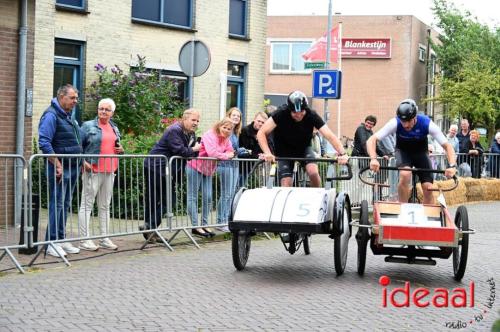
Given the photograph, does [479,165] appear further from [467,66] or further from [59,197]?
[467,66]

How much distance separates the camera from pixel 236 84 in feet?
78.6

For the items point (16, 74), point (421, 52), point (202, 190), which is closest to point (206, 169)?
point (202, 190)

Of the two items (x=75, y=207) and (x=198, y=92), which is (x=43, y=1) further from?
(x=75, y=207)

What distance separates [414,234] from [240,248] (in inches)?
75.5

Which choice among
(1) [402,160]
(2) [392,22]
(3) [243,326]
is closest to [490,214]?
(1) [402,160]

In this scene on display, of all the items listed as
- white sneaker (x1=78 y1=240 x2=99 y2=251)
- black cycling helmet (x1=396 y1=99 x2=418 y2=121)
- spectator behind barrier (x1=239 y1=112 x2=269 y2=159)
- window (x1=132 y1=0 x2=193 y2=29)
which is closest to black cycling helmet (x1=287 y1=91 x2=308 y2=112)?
black cycling helmet (x1=396 y1=99 x2=418 y2=121)

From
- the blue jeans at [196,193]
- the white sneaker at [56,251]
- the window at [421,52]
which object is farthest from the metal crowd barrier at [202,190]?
the window at [421,52]

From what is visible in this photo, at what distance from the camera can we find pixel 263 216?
9508 millimetres

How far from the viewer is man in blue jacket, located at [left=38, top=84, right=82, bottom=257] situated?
1042 cm

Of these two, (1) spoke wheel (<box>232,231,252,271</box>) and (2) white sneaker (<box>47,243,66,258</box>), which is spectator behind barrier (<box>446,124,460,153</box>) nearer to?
(1) spoke wheel (<box>232,231,252,271</box>)

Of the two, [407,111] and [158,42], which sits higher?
[158,42]

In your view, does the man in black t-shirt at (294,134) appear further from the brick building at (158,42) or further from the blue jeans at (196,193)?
the brick building at (158,42)

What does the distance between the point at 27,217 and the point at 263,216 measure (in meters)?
2.55

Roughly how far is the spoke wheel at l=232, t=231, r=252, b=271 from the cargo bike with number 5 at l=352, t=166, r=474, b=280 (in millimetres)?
1218
